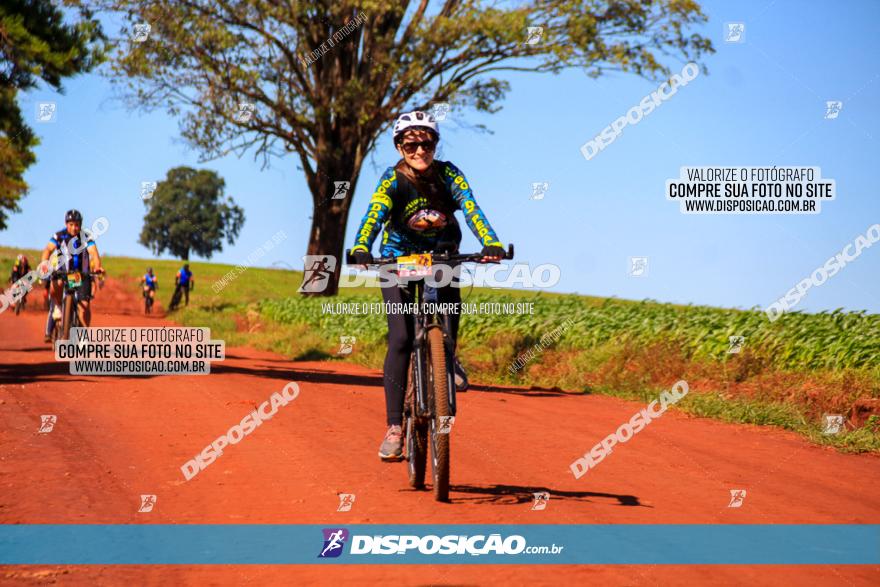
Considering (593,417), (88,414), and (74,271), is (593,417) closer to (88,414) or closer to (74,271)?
(88,414)

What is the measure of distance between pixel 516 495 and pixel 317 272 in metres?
26.0

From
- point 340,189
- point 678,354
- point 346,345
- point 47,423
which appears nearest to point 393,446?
point 47,423

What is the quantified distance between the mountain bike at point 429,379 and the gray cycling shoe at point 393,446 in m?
0.06

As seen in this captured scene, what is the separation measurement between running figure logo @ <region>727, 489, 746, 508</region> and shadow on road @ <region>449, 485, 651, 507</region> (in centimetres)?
61

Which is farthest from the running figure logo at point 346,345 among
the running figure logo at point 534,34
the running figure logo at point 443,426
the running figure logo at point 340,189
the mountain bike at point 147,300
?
the mountain bike at point 147,300

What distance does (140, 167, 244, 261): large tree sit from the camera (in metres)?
104

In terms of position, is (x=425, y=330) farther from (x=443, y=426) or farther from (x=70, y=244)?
(x=70, y=244)

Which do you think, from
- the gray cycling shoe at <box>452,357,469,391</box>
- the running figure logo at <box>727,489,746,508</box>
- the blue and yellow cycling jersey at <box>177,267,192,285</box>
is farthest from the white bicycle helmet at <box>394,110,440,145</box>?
the blue and yellow cycling jersey at <box>177,267,192,285</box>

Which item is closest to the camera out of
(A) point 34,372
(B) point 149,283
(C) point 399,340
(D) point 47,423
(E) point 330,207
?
(C) point 399,340

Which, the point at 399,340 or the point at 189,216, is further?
the point at 189,216

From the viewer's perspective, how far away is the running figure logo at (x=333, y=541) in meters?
4.76

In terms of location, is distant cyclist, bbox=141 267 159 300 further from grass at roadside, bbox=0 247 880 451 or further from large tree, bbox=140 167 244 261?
large tree, bbox=140 167 244 261

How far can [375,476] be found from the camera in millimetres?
6723

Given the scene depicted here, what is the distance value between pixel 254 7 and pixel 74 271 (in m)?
13.3
